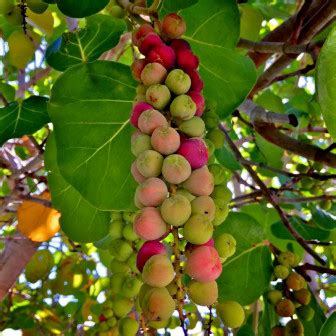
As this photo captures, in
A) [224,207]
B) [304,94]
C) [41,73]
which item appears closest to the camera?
[224,207]

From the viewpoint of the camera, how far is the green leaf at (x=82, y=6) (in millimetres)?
1000

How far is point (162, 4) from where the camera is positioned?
1.00m

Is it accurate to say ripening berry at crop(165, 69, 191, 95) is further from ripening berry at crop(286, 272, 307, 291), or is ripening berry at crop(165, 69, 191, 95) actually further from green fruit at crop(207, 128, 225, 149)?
ripening berry at crop(286, 272, 307, 291)

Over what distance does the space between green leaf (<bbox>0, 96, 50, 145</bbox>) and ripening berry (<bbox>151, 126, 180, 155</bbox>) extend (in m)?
0.55

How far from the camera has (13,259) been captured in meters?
1.80

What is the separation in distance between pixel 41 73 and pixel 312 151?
47.2 inches

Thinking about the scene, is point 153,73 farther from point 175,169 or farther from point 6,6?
point 6,6

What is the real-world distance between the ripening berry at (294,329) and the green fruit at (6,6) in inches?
36.7

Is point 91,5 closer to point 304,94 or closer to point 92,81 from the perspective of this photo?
point 92,81

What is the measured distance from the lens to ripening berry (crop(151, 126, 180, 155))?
2.23 feet

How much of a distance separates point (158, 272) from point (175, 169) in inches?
5.6

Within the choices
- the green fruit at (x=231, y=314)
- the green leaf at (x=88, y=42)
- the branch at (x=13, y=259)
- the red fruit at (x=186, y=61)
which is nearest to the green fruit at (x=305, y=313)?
the green fruit at (x=231, y=314)

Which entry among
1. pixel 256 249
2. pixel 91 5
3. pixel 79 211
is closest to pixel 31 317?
pixel 79 211

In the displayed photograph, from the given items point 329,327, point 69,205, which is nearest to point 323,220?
point 329,327
